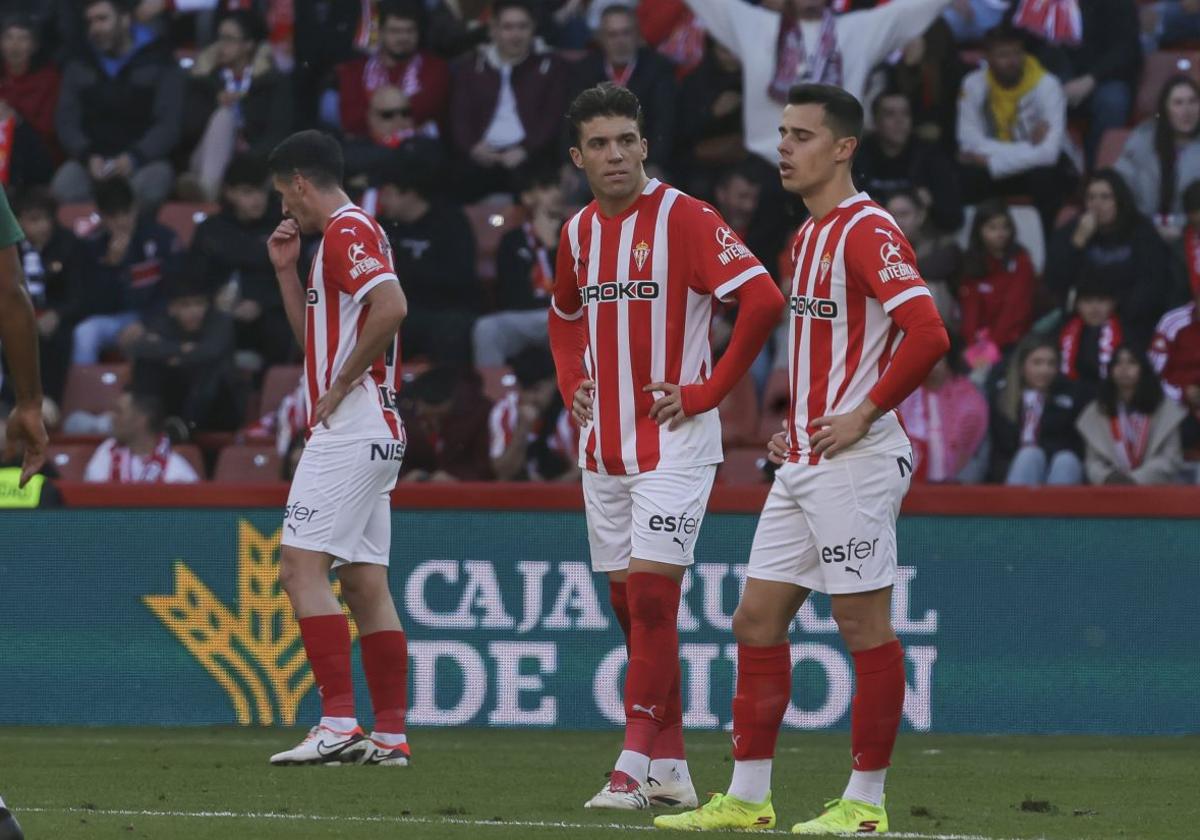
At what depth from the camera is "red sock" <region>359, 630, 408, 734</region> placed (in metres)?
8.12

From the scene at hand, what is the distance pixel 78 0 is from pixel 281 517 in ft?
22.8

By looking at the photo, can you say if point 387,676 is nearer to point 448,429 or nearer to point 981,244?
point 448,429

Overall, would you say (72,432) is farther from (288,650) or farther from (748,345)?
(748,345)

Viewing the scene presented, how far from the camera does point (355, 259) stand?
7957 mm

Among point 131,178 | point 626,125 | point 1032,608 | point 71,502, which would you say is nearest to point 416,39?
point 131,178

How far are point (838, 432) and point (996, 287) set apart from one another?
6648 mm

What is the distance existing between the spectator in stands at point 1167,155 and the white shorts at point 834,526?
7223 millimetres

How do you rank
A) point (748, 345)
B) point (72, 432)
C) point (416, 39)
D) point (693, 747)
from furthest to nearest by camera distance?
point (416, 39) → point (72, 432) → point (693, 747) → point (748, 345)

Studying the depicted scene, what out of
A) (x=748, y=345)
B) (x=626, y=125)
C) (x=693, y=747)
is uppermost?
(x=626, y=125)

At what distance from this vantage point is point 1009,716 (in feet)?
31.6

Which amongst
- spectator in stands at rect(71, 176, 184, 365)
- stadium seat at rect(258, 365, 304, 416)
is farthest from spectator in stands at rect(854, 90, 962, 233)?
spectator in stands at rect(71, 176, 184, 365)

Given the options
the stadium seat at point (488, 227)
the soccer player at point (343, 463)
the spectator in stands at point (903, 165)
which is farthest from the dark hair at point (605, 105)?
the stadium seat at point (488, 227)

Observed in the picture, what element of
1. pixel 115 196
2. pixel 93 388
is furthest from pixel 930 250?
pixel 115 196

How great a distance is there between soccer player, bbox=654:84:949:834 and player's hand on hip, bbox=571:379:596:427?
988mm
